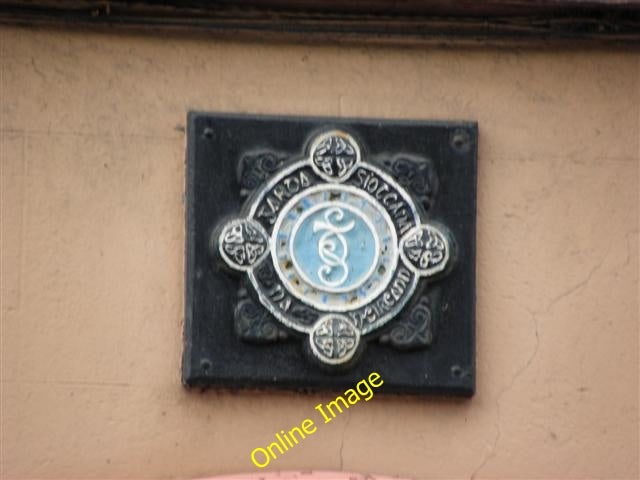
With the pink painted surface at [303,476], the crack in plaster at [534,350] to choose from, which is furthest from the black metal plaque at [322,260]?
the pink painted surface at [303,476]

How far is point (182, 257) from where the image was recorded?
7039 mm

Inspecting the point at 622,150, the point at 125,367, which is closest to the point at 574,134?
the point at 622,150

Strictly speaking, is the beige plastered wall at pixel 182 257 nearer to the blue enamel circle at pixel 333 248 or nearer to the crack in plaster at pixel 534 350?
the crack in plaster at pixel 534 350

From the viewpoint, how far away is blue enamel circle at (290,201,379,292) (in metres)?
6.99

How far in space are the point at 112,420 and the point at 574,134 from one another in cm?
175

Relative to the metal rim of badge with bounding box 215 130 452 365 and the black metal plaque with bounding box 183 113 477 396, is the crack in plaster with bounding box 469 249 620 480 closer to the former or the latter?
the black metal plaque with bounding box 183 113 477 396

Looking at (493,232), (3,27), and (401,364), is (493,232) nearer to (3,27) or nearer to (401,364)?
(401,364)

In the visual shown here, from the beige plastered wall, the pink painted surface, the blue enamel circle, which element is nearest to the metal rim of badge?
the blue enamel circle

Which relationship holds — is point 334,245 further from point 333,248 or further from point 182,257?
point 182,257

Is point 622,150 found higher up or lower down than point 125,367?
higher up

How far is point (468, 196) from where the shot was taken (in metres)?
7.10

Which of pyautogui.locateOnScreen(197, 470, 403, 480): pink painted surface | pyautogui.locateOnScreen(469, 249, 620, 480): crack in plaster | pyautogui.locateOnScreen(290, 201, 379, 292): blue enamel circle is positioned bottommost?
pyautogui.locateOnScreen(197, 470, 403, 480): pink painted surface

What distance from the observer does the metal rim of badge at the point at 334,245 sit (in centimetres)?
696

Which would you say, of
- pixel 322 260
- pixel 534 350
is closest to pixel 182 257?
pixel 322 260
